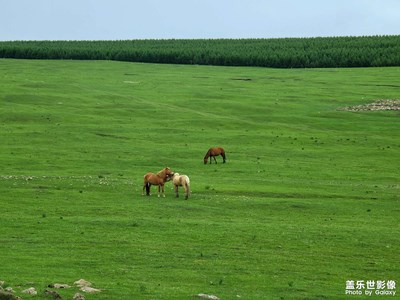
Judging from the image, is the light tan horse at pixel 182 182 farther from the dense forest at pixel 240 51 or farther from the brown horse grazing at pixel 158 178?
the dense forest at pixel 240 51

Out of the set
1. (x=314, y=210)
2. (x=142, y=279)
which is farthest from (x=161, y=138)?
(x=142, y=279)

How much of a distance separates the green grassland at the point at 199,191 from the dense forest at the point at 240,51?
117ft

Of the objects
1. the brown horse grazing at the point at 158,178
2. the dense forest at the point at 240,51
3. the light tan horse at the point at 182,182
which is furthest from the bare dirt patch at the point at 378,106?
the dense forest at the point at 240,51

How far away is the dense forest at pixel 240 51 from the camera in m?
128

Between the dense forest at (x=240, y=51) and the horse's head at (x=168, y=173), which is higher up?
the dense forest at (x=240, y=51)

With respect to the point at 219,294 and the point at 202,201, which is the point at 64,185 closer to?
the point at 202,201

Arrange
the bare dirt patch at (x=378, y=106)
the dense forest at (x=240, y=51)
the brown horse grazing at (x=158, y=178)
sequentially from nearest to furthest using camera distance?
the brown horse grazing at (x=158, y=178)
the bare dirt patch at (x=378, y=106)
the dense forest at (x=240, y=51)

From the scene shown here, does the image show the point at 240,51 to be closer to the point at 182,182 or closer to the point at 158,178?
the point at 158,178

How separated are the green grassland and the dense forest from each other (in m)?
35.7

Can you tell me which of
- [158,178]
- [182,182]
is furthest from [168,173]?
[182,182]

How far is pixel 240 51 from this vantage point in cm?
13862

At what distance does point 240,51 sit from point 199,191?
3852 inches

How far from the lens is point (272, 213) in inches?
1481

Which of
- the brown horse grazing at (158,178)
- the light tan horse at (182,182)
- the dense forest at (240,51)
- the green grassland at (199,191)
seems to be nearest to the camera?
the green grassland at (199,191)
